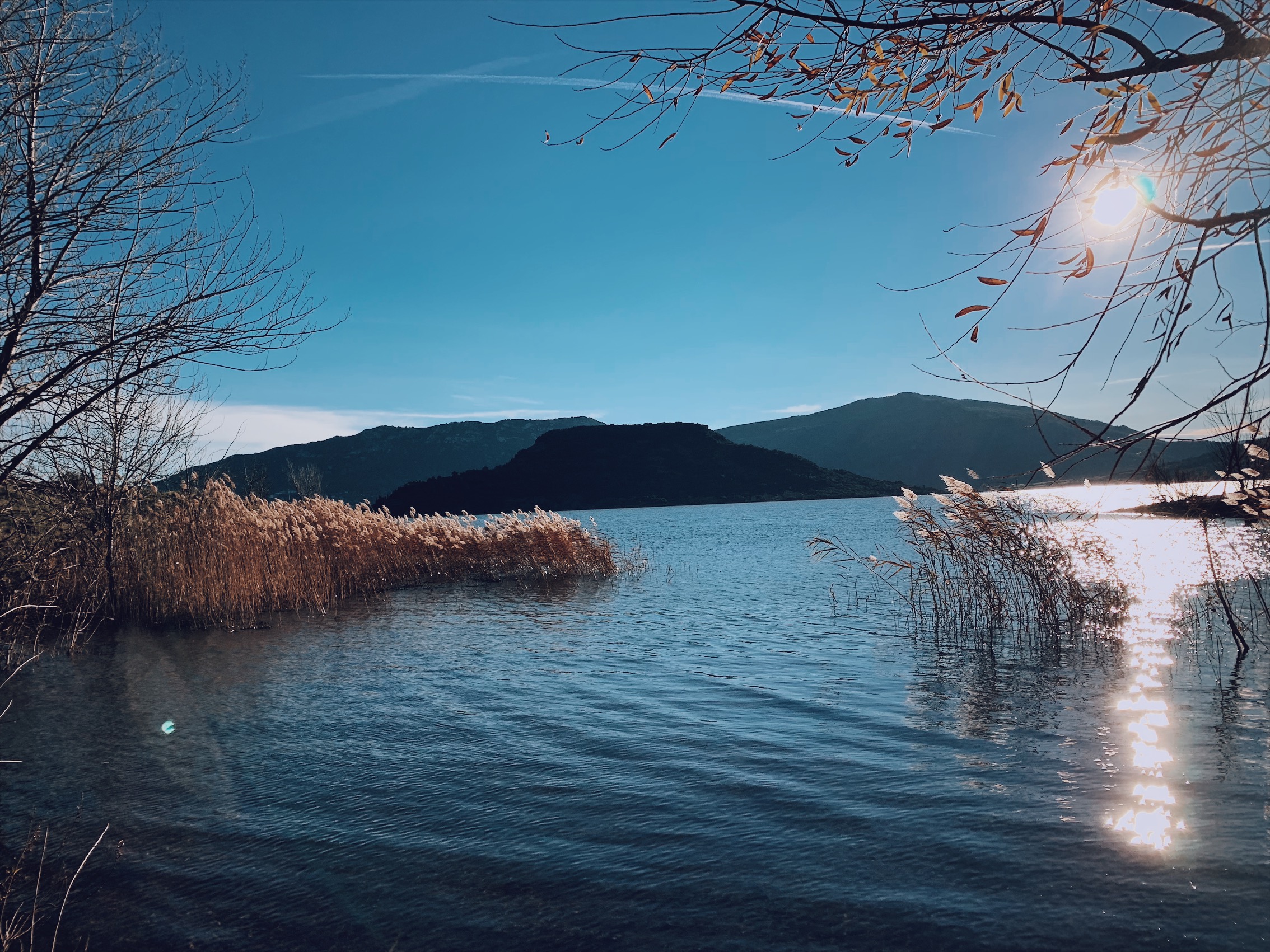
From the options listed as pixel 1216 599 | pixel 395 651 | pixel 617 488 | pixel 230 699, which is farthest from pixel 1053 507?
pixel 617 488

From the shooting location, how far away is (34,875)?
3982 millimetres

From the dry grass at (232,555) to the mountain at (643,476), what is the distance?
7716 cm

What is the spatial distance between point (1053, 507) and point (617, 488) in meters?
97.5

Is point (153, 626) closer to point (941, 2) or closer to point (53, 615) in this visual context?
point (53, 615)

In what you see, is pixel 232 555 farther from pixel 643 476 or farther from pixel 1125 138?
pixel 643 476

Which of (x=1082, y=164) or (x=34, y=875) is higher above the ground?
(x=1082, y=164)

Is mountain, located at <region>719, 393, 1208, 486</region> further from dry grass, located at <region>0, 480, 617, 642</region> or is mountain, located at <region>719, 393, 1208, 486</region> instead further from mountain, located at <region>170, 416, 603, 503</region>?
dry grass, located at <region>0, 480, 617, 642</region>

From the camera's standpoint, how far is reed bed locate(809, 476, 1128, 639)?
9953 mm

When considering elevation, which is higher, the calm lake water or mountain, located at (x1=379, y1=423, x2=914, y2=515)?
mountain, located at (x1=379, y1=423, x2=914, y2=515)

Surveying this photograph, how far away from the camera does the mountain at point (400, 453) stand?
139250 mm

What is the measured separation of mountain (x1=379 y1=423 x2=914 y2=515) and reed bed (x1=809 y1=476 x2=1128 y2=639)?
8718 cm

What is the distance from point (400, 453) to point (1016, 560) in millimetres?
166409

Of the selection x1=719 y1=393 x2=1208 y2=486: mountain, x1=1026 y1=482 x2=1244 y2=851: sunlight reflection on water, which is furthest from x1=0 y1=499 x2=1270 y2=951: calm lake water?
x1=719 y1=393 x2=1208 y2=486: mountain

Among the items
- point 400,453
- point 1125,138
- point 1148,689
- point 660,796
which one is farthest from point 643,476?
point 1125,138
